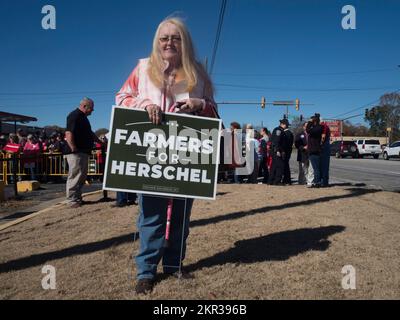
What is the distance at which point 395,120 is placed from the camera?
262 feet

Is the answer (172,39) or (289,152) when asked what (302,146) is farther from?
(172,39)

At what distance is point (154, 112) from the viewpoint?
2.71 m

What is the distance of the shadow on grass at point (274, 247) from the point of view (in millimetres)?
3496

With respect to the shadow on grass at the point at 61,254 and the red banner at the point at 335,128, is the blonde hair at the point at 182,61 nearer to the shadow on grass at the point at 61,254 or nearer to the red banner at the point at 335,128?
the shadow on grass at the point at 61,254

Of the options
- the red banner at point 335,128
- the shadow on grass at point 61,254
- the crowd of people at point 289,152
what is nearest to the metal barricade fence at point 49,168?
the crowd of people at point 289,152

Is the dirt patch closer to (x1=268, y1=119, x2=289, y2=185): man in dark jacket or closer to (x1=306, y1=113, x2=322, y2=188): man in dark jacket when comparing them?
(x1=306, y1=113, x2=322, y2=188): man in dark jacket

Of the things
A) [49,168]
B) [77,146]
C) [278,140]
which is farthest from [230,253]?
[49,168]

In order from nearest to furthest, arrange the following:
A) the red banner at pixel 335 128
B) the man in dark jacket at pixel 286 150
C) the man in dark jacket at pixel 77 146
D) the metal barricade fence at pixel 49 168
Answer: the man in dark jacket at pixel 77 146, the man in dark jacket at pixel 286 150, the metal barricade fence at pixel 49 168, the red banner at pixel 335 128

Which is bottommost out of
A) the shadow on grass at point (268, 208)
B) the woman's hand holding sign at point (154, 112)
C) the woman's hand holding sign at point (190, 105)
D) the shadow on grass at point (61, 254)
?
the shadow on grass at point (61, 254)

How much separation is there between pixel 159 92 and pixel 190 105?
0.27 metres

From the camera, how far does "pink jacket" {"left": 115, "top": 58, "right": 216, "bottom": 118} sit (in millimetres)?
2848

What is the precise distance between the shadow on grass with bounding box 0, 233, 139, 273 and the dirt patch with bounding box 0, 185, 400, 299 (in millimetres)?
10

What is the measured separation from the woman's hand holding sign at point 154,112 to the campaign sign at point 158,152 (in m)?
0.08
